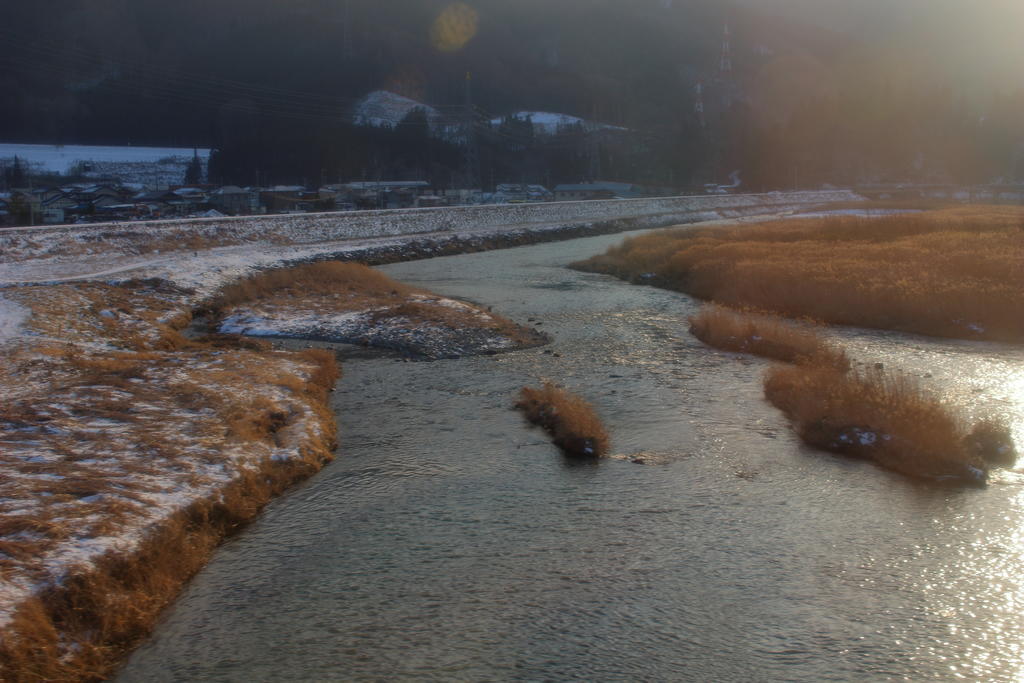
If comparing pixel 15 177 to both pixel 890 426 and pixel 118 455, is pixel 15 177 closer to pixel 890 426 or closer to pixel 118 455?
pixel 118 455

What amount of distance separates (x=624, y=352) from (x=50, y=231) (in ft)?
103

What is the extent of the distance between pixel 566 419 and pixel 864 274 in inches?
760

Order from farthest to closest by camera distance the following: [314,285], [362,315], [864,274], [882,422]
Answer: [314,285]
[864,274]
[362,315]
[882,422]

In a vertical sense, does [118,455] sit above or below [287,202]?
below

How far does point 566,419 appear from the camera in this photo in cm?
1499

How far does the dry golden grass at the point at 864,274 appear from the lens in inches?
964

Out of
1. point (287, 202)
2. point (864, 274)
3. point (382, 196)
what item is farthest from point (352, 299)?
point (382, 196)

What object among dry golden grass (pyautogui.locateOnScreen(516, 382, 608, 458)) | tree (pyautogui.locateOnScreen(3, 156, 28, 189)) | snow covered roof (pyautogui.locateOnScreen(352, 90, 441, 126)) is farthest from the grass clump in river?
snow covered roof (pyautogui.locateOnScreen(352, 90, 441, 126))

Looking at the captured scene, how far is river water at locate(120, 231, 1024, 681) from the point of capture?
8273 millimetres

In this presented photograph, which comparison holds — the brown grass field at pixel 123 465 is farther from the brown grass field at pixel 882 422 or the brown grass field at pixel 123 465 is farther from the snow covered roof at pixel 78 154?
the snow covered roof at pixel 78 154

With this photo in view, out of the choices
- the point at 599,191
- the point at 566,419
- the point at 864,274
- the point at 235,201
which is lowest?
the point at 566,419

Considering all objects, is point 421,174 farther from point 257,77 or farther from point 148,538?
point 148,538

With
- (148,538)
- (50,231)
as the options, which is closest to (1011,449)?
(148,538)

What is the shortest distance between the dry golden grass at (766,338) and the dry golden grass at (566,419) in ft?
21.6
